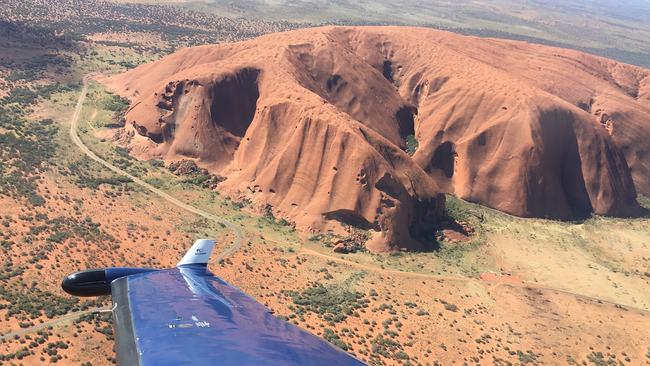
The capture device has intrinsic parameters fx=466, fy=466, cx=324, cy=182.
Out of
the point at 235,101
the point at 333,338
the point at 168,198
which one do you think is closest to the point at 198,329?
the point at 333,338

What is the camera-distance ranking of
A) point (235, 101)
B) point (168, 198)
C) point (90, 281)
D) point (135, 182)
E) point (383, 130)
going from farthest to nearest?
point (383, 130)
point (235, 101)
point (135, 182)
point (168, 198)
point (90, 281)

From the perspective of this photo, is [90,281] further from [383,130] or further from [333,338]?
[383,130]

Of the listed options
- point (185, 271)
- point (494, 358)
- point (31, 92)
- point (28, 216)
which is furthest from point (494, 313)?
point (31, 92)

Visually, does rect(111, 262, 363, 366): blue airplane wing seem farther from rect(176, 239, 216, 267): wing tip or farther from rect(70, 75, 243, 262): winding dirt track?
rect(70, 75, 243, 262): winding dirt track

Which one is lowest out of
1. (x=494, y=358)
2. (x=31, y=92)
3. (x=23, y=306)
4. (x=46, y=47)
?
(x=494, y=358)

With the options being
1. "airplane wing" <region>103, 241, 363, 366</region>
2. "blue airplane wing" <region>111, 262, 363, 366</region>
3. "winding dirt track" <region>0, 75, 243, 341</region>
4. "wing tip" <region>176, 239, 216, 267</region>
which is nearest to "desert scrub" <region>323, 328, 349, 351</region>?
"wing tip" <region>176, 239, 216, 267</region>

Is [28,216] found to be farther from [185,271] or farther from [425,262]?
[425,262]

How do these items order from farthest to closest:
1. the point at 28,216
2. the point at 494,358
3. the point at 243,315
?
the point at 28,216 < the point at 494,358 < the point at 243,315

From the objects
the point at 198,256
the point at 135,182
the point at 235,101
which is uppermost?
the point at 235,101
